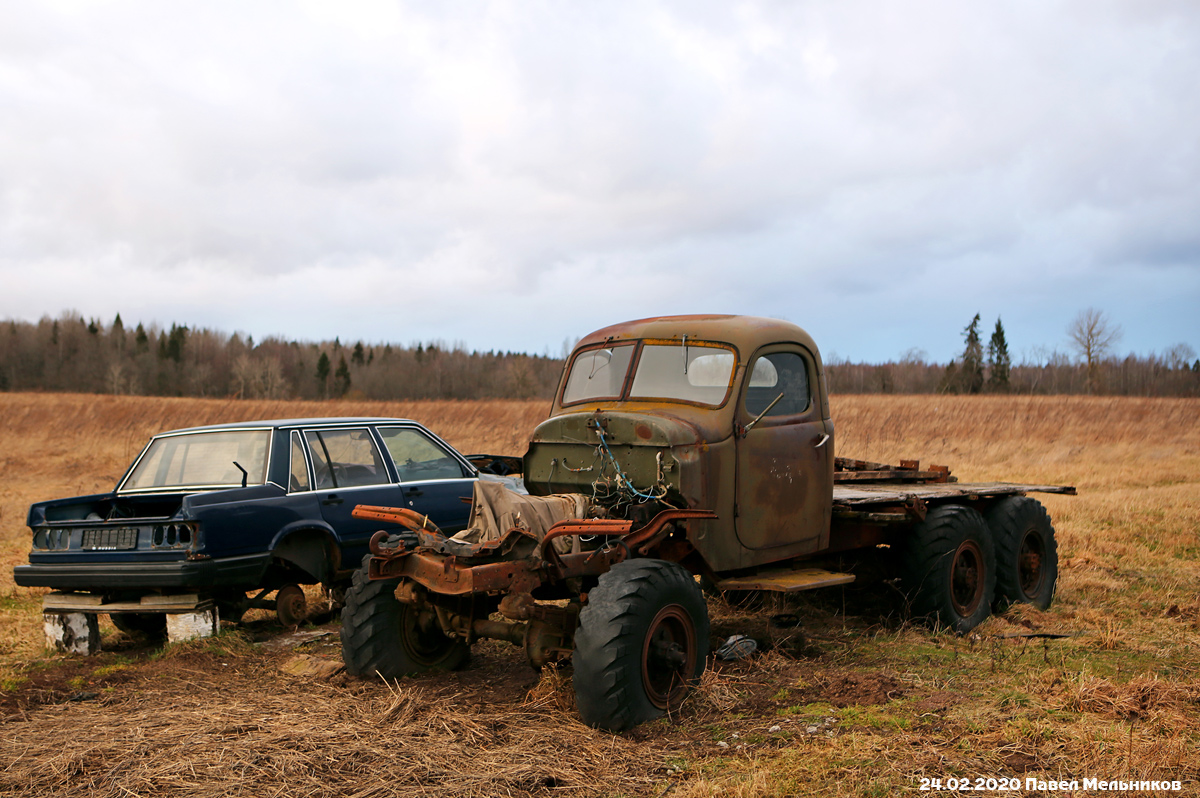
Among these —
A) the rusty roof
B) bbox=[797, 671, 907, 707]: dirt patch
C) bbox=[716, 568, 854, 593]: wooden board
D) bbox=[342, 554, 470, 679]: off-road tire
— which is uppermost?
the rusty roof

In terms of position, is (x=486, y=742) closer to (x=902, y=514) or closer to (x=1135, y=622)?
(x=902, y=514)

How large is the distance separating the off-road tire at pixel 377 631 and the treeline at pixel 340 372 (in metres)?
62.4

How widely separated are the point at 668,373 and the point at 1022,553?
4.18 meters

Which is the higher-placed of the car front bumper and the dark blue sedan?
the dark blue sedan

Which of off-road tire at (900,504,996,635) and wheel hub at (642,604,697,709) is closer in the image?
wheel hub at (642,604,697,709)

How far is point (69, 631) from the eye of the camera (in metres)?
6.91

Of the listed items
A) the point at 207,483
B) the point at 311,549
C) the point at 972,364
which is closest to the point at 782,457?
the point at 311,549

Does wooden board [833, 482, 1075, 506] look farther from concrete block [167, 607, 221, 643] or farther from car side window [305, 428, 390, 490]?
concrete block [167, 607, 221, 643]

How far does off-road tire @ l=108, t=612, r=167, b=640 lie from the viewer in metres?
7.43

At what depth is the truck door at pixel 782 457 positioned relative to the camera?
19.9 ft

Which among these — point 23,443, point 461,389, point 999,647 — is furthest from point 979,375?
point 999,647

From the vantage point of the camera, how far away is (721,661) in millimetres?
5855

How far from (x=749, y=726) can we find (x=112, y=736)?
10.7 ft

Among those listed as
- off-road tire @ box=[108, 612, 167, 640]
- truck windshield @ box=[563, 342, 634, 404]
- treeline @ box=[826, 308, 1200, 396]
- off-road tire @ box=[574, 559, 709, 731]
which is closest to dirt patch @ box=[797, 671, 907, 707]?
off-road tire @ box=[574, 559, 709, 731]
